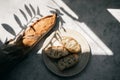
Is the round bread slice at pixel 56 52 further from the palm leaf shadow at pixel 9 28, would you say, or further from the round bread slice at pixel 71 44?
the palm leaf shadow at pixel 9 28

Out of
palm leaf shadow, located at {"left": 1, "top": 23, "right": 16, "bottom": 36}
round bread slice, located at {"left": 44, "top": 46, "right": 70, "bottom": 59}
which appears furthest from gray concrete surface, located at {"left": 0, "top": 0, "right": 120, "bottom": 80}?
round bread slice, located at {"left": 44, "top": 46, "right": 70, "bottom": 59}

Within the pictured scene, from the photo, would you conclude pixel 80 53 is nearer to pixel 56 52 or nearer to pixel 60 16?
pixel 56 52

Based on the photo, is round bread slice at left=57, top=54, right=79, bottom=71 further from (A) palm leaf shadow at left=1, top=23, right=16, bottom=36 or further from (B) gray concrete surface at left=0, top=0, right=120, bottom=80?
(A) palm leaf shadow at left=1, top=23, right=16, bottom=36

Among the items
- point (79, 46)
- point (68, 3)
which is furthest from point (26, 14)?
point (79, 46)

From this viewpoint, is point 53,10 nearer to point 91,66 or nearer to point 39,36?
point 39,36

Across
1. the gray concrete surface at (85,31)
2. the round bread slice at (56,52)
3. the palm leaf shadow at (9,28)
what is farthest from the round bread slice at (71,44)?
the palm leaf shadow at (9,28)

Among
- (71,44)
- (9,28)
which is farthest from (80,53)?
(9,28)
